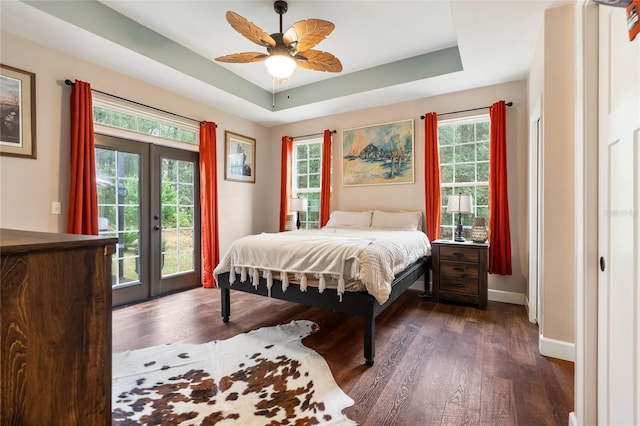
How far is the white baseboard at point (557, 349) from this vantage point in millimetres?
2105

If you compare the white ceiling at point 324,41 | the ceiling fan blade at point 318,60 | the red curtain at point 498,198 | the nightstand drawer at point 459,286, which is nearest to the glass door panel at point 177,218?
the white ceiling at point 324,41

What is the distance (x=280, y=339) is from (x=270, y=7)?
9.47 feet

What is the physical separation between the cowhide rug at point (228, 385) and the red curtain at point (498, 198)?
2516mm

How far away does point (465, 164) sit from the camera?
3822mm

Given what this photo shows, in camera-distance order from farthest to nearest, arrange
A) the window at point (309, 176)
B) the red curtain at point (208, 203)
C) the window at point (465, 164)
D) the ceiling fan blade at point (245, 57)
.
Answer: the window at point (309, 176) < the red curtain at point (208, 203) < the window at point (465, 164) < the ceiling fan blade at point (245, 57)

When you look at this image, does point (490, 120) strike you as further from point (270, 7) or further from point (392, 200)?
point (270, 7)

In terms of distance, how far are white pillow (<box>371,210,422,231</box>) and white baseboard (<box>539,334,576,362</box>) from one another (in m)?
1.82

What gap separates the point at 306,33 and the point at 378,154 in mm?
2305

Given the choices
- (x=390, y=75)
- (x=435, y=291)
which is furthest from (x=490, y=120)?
(x=435, y=291)

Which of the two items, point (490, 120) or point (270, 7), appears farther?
point (490, 120)

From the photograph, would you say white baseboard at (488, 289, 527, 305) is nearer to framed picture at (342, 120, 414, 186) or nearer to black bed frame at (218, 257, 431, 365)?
black bed frame at (218, 257, 431, 365)

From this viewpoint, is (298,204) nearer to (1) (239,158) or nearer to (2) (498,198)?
(1) (239,158)

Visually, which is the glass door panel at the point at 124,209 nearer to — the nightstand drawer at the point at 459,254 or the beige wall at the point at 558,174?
the nightstand drawer at the point at 459,254

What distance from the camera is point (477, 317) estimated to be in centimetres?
296
